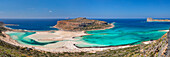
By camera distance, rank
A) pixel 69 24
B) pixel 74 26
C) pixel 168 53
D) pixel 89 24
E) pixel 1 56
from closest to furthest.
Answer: pixel 168 53
pixel 1 56
pixel 74 26
pixel 69 24
pixel 89 24

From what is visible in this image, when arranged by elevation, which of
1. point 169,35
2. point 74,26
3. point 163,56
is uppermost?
point 169,35

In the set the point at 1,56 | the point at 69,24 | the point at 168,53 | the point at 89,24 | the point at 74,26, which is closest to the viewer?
the point at 168,53

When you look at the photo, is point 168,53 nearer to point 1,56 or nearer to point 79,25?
point 1,56

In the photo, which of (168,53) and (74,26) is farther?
(74,26)

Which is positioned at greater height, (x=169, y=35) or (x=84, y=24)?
(x=169, y=35)

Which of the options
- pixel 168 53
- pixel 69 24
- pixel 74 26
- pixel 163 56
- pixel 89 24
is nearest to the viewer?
pixel 168 53

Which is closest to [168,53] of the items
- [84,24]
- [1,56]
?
[1,56]

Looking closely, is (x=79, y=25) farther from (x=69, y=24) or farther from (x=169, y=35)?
(x=169, y=35)

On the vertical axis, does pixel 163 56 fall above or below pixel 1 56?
above

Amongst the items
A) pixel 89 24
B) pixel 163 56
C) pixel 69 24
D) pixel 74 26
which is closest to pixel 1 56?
pixel 163 56
